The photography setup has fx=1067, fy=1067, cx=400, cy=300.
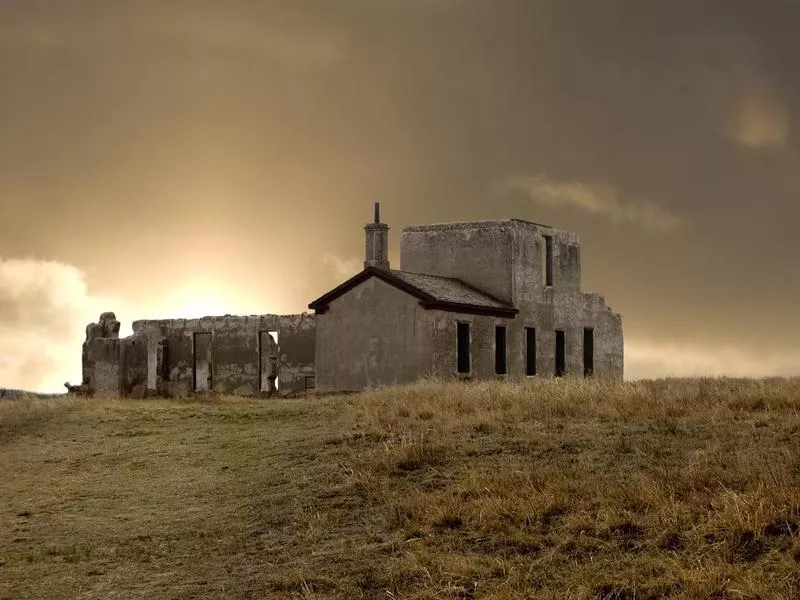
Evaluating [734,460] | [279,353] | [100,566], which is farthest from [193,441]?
[279,353]

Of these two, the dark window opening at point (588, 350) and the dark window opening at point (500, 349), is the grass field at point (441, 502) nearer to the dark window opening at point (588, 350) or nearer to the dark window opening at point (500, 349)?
the dark window opening at point (500, 349)

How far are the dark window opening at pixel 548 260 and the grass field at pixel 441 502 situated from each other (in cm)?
1703

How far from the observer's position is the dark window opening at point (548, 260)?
129 feet

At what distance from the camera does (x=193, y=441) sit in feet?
70.2

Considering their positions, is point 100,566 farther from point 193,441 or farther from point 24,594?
point 193,441

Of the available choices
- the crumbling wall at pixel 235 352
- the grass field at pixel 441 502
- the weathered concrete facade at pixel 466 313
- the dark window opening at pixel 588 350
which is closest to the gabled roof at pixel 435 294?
the weathered concrete facade at pixel 466 313

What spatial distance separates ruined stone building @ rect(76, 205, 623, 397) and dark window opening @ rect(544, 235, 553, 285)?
0.15 ft

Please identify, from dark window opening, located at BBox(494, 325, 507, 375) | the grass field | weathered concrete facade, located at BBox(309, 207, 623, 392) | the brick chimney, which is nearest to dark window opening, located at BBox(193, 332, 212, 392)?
weathered concrete facade, located at BBox(309, 207, 623, 392)

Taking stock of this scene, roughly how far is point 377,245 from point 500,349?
18.6ft

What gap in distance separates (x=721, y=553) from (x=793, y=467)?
9.70 ft

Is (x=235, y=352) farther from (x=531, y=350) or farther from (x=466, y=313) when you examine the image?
(x=531, y=350)

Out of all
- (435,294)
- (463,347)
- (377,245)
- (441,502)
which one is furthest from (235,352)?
(441,502)

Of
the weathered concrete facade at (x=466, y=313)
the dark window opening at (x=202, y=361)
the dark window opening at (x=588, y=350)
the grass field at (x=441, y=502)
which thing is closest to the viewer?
the grass field at (x=441, y=502)

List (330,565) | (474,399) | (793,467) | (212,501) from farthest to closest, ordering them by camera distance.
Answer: (474,399)
(212,501)
(793,467)
(330,565)
